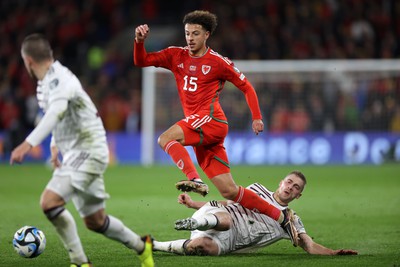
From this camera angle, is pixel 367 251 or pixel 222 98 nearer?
pixel 367 251

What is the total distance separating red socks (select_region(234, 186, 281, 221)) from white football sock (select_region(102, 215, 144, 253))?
1666mm

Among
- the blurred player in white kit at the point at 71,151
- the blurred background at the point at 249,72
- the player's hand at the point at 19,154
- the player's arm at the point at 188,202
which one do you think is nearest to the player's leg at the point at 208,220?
the player's arm at the point at 188,202

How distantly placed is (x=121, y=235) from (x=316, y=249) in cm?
220

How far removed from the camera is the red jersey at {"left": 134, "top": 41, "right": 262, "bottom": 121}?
8.43m

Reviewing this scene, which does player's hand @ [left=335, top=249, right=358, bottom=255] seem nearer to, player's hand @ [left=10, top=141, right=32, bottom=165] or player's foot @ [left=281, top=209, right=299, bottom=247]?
player's foot @ [left=281, top=209, right=299, bottom=247]

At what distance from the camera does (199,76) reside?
27.7 feet

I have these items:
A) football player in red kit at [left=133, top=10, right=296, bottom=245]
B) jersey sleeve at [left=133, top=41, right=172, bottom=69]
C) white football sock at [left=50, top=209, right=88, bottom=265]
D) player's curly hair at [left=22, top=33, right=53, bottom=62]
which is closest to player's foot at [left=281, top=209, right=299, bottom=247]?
football player in red kit at [left=133, top=10, right=296, bottom=245]

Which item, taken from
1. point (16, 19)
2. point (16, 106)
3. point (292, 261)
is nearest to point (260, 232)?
point (292, 261)

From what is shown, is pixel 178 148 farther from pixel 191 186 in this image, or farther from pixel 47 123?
pixel 47 123

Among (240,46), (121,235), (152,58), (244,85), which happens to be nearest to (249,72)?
(240,46)

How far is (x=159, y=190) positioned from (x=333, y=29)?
10.5 meters

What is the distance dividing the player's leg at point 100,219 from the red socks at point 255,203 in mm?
1596

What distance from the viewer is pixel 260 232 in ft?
26.2

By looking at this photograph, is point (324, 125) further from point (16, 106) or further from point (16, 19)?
point (16, 19)
